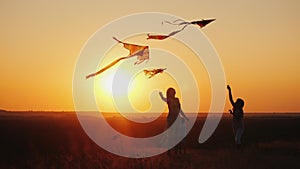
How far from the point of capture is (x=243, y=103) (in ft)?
64.4

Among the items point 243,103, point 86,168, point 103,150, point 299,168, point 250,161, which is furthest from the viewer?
point 243,103

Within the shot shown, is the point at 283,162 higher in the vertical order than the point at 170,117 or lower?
lower

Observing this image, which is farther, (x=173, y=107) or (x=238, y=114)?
(x=238, y=114)

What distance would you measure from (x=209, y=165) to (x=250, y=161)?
5.22 feet

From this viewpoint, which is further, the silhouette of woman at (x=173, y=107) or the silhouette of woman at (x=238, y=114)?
the silhouette of woman at (x=238, y=114)

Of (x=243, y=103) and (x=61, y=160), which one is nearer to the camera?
(x=61, y=160)

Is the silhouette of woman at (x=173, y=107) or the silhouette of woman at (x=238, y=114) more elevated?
the silhouette of woman at (x=173, y=107)

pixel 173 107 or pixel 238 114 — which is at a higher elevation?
pixel 173 107

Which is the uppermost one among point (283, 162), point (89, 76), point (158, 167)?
point (89, 76)

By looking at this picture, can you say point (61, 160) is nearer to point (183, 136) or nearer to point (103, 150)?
point (103, 150)

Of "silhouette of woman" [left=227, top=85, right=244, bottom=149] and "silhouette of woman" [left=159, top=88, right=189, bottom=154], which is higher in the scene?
"silhouette of woman" [left=159, top=88, right=189, bottom=154]

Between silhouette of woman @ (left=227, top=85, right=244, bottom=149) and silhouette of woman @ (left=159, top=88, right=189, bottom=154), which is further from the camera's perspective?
silhouette of woman @ (left=227, top=85, right=244, bottom=149)

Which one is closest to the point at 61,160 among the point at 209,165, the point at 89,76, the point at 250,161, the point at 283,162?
the point at 89,76

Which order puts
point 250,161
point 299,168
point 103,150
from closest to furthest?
point 299,168, point 250,161, point 103,150
